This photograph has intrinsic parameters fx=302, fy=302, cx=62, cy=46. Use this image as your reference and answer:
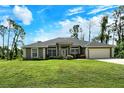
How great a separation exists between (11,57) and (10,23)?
386 centimetres

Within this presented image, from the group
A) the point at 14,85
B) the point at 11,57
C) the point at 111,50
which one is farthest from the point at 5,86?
the point at 111,50

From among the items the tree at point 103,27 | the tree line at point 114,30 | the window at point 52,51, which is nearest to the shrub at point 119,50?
the tree line at point 114,30

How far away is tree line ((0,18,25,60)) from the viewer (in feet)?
85.3

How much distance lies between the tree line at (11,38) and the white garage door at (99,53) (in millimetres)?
6894

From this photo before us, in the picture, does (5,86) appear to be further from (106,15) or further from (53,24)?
(106,15)

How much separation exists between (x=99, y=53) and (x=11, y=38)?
28.5ft

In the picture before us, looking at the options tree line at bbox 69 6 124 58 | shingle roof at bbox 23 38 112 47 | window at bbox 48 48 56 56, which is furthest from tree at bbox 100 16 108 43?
window at bbox 48 48 56 56

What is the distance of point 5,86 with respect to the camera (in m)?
10.2

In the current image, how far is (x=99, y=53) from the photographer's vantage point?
29.6 metres

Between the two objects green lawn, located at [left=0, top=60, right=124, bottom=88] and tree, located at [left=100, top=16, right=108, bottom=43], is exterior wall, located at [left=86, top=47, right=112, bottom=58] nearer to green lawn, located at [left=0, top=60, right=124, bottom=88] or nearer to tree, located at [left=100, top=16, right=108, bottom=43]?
tree, located at [left=100, top=16, right=108, bottom=43]

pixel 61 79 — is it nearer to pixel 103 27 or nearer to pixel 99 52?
pixel 99 52

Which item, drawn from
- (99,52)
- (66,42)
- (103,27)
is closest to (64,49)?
(66,42)

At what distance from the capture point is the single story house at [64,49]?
29312 mm

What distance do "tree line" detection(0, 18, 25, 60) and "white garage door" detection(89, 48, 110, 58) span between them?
6894 millimetres
